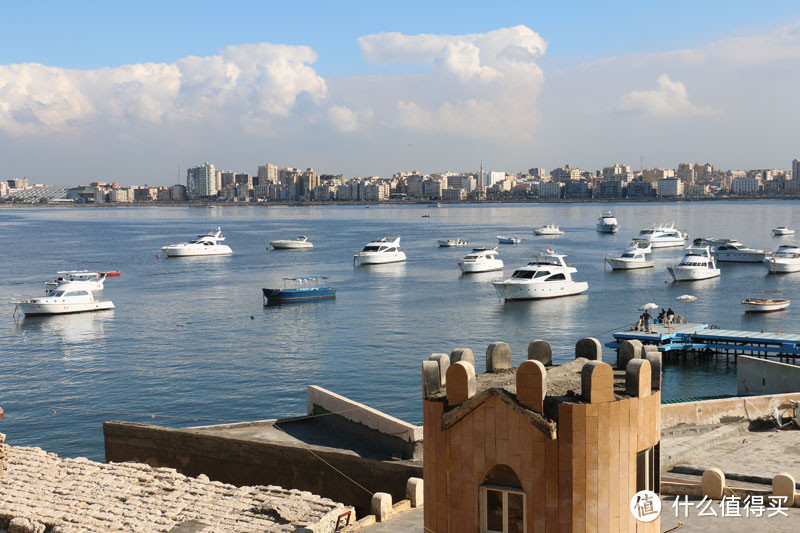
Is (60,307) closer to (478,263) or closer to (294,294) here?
(294,294)

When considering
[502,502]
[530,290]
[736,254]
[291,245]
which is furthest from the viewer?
[291,245]

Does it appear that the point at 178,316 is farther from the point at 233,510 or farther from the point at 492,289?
the point at 233,510

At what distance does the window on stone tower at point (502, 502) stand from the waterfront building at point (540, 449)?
0.01 metres

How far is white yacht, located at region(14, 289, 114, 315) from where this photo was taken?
2420 inches

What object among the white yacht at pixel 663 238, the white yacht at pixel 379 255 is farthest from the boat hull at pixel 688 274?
the white yacht at pixel 663 238

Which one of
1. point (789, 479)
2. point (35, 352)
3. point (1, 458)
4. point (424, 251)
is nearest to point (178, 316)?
point (35, 352)

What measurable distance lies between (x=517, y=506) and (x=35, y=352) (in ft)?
146

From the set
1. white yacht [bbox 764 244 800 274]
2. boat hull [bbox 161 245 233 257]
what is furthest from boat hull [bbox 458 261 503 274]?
boat hull [bbox 161 245 233 257]

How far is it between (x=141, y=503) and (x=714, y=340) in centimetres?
3385

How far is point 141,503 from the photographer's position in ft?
65.9

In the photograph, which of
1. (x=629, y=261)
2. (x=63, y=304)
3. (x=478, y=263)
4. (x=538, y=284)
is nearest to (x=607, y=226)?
(x=629, y=261)

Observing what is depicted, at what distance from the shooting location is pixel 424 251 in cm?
12294

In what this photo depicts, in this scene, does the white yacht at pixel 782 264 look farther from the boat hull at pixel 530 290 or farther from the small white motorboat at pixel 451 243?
the small white motorboat at pixel 451 243

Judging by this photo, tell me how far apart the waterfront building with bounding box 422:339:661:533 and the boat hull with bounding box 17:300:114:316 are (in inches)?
2231
